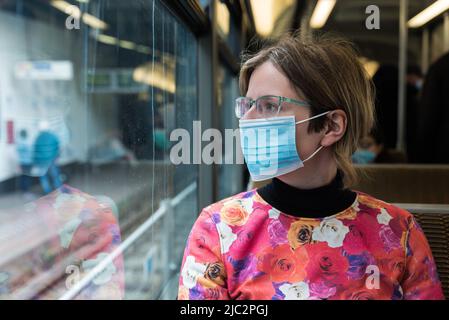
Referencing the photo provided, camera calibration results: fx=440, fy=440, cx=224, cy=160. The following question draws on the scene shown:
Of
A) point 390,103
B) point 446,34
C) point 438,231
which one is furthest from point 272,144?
point 446,34

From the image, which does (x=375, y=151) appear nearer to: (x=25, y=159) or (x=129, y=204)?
(x=129, y=204)

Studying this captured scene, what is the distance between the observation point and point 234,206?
1080 millimetres

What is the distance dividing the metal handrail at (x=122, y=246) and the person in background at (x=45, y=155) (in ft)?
13.5

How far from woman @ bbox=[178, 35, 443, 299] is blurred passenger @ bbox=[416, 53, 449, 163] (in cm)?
238

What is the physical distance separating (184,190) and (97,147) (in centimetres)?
959

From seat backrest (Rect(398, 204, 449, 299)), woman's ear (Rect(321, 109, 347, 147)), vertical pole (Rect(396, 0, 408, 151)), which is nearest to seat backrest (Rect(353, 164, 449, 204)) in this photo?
seat backrest (Rect(398, 204, 449, 299))

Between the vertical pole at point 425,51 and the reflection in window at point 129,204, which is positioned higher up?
the vertical pole at point 425,51

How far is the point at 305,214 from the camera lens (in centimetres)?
105

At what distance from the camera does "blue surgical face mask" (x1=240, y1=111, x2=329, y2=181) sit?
1.09 m

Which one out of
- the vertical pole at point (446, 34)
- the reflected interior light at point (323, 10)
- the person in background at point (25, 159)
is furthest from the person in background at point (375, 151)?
the person in background at point (25, 159)

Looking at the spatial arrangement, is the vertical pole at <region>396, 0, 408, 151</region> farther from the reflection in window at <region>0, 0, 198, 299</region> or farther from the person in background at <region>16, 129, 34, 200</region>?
the person in background at <region>16, 129, 34, 200</region>

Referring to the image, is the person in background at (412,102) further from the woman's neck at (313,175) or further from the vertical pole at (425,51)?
the woman's neck at (313,175)

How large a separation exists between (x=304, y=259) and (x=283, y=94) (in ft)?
1.29

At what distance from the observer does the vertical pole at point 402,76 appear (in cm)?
483
